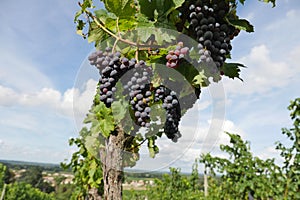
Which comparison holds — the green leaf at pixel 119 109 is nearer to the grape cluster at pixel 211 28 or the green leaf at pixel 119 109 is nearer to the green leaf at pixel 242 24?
the grape cluster at pixel 211 28

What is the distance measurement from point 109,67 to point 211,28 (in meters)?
0.47

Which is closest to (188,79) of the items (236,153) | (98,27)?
(98,27)

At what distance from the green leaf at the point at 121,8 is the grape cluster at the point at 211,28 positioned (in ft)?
0.92

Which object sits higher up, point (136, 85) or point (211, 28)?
point (211, 28)

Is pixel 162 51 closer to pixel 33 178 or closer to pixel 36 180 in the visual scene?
pixel 36 180

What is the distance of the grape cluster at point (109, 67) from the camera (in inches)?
50.4

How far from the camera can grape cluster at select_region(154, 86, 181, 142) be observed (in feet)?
4.21

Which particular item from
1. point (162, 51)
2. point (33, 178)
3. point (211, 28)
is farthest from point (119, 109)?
point (33, 178)

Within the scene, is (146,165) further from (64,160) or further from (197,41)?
(64,160)

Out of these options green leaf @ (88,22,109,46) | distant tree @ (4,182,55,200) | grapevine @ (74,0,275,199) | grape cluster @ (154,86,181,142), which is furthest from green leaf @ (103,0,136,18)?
distant tree @ (4,182,55,200)

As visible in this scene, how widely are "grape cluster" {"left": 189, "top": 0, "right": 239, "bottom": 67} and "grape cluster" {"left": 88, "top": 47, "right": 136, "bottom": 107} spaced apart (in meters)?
0.31

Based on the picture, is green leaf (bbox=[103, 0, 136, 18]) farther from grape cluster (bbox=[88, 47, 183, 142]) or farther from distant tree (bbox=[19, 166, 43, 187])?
distant tree (bbox=[19, 166, 43, 187])

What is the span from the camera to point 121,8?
1.34m

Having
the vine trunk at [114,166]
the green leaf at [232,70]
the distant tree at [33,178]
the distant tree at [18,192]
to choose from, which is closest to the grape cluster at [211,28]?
the green leaf at [232,70]
